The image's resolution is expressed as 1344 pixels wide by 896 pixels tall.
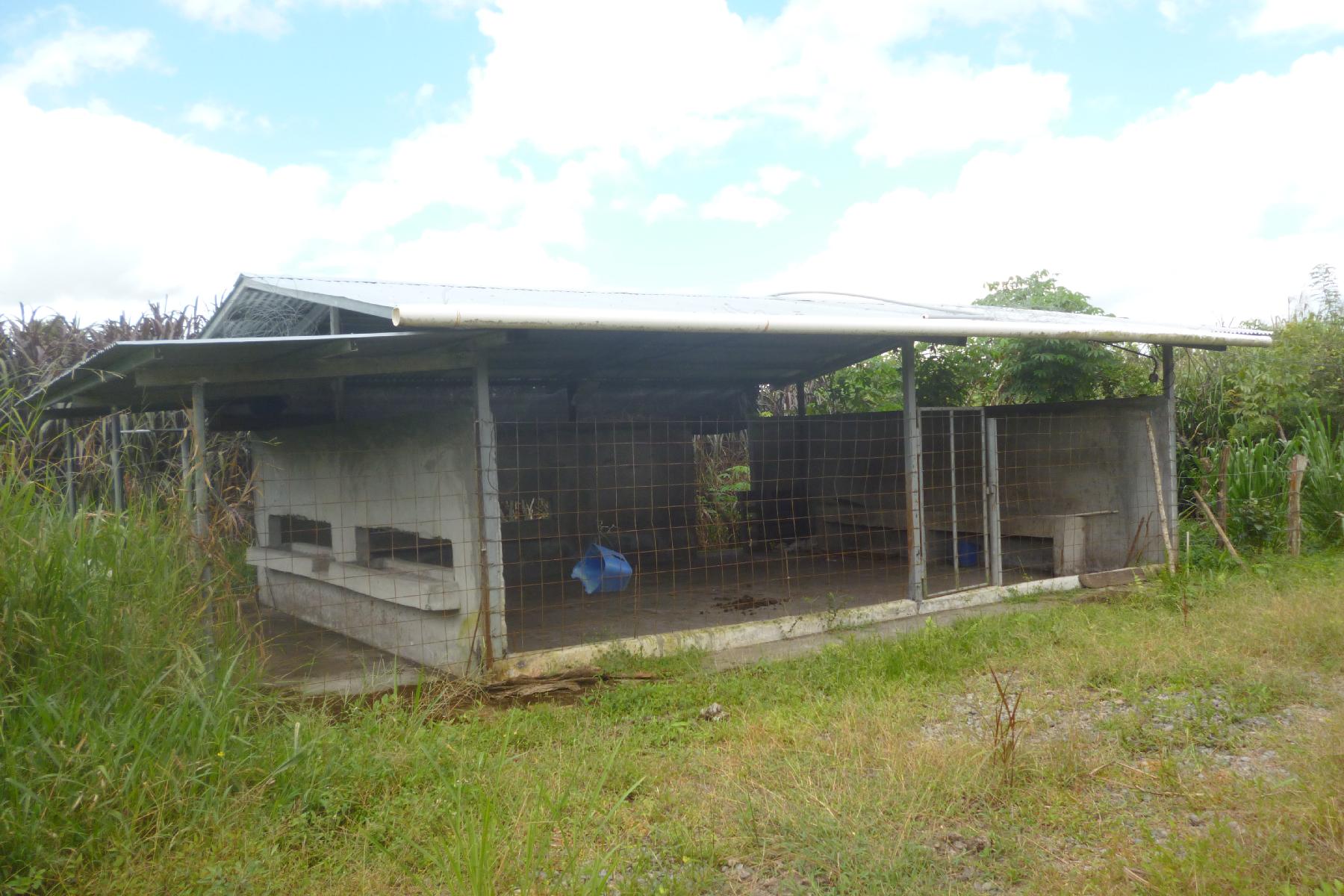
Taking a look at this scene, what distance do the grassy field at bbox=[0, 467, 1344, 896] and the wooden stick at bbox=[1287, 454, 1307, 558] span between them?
14.9ft

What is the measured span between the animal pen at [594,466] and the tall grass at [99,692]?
775 millimetres

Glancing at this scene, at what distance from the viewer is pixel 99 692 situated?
11.6 feet

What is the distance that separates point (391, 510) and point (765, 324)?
2780mm

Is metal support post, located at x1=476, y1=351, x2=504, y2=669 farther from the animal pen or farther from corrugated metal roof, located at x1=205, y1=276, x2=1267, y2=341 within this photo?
corrugated metal roof, located at x1=205, y1=276, x2=1267, y2=341

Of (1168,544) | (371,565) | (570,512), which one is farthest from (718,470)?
(371,565)

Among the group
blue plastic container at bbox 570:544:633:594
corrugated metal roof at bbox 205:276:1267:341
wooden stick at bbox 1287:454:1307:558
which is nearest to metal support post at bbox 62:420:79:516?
corrugated metal roof at bbox 205:276:1267:341

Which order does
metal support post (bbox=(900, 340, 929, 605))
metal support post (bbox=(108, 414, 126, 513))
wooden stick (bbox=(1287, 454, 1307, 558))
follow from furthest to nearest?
wooden stick (bbox=(1287, 454, 1307, 558)) → metal support post (bbox=(900, 340, 929, 605)) → metal support post (bbox=(108, 414, 126, 513))

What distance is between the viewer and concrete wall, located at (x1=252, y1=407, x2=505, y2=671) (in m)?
5.80

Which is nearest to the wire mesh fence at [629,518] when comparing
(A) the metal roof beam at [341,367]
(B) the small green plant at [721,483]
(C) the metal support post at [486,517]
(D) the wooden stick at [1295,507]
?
(C) the metal support post at [486,517]

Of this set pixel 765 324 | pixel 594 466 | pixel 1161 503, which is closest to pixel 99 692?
pixel 765 324

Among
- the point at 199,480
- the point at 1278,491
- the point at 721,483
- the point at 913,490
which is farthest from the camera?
the point at 721,483

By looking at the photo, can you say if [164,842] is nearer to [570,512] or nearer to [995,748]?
[995,748]

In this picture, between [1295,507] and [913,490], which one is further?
[1295,507]

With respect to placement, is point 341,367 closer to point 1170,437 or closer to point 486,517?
point 486,517
